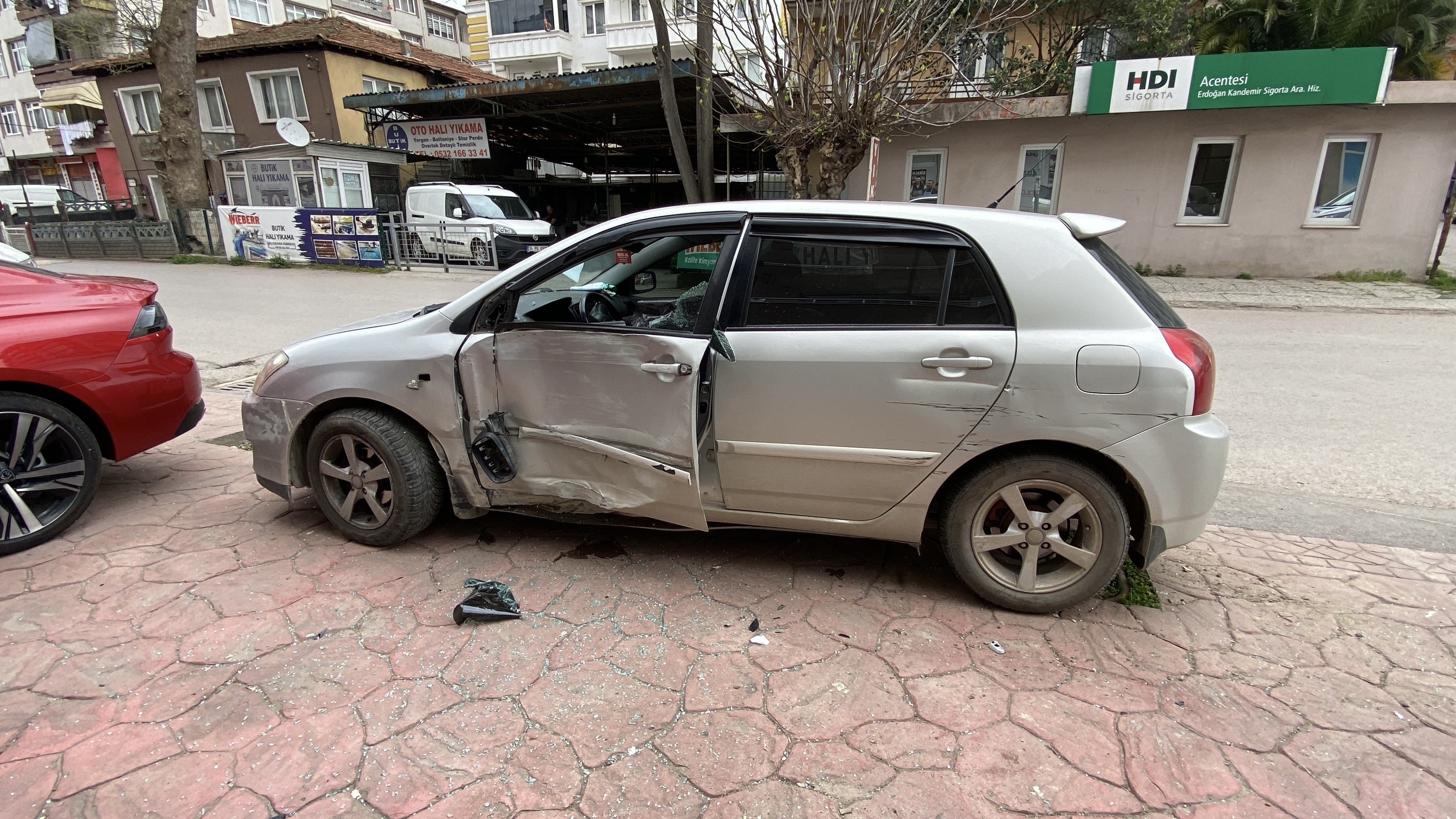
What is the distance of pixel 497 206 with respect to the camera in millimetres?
16750

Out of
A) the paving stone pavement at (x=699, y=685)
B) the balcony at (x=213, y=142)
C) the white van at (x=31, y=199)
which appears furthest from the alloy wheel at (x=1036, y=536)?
the white van at (x=31, y=199)

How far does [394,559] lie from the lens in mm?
3266

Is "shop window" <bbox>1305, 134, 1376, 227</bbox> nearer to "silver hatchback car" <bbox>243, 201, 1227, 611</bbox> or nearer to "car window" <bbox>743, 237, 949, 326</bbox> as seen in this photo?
"silver hatchback car" <bbox>243, 201, 1227, 611</bbox>

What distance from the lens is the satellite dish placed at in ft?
58.0

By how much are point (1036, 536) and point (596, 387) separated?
74.4 inches

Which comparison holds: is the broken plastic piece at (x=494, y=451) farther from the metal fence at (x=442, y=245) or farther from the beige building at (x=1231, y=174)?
the metal fence at (x=442, y=245)

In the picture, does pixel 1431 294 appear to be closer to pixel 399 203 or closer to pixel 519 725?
pixel 519 725

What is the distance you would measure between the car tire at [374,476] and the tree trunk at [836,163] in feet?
19.3

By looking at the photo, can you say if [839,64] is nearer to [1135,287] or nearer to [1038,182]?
[1135,287]

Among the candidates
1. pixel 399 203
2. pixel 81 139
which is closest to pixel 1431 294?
pixel 399 203

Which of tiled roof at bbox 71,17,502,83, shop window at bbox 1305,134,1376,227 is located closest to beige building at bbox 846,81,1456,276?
shop window at bbox 1305,134,1376,227

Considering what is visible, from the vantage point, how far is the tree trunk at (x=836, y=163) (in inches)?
318

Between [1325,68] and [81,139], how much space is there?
4473 centimetres

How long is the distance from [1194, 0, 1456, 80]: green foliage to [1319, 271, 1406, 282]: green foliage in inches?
137
